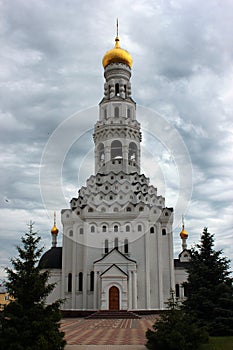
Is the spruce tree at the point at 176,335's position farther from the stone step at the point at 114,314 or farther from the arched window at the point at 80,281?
the arched window at the point at 80,281

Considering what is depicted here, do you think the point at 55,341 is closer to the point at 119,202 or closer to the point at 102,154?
the point at 119,202

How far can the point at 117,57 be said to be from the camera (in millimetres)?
42312

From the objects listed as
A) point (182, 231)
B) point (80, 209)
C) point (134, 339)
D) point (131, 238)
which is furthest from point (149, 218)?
point (134, 339)

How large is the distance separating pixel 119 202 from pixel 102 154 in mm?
6363

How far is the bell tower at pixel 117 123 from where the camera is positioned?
39.6 metres

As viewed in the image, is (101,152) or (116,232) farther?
(101,152)

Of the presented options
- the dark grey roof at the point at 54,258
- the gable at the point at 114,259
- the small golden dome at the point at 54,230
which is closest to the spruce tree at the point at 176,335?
the gable at the point at 114,259

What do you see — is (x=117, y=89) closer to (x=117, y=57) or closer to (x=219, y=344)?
(x=117, y=57)

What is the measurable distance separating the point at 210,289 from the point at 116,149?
82.7 feet

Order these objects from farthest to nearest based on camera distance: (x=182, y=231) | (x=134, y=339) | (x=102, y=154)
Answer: (x=182, y=231) → (x=102, y=154) → (x=134, y=339)

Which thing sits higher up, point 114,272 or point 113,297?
point 114,272

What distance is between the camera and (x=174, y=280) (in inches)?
1492

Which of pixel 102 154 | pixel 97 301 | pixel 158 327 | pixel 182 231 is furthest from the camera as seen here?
pixel 182 231

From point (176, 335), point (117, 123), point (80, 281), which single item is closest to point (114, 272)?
point (80, 281)
